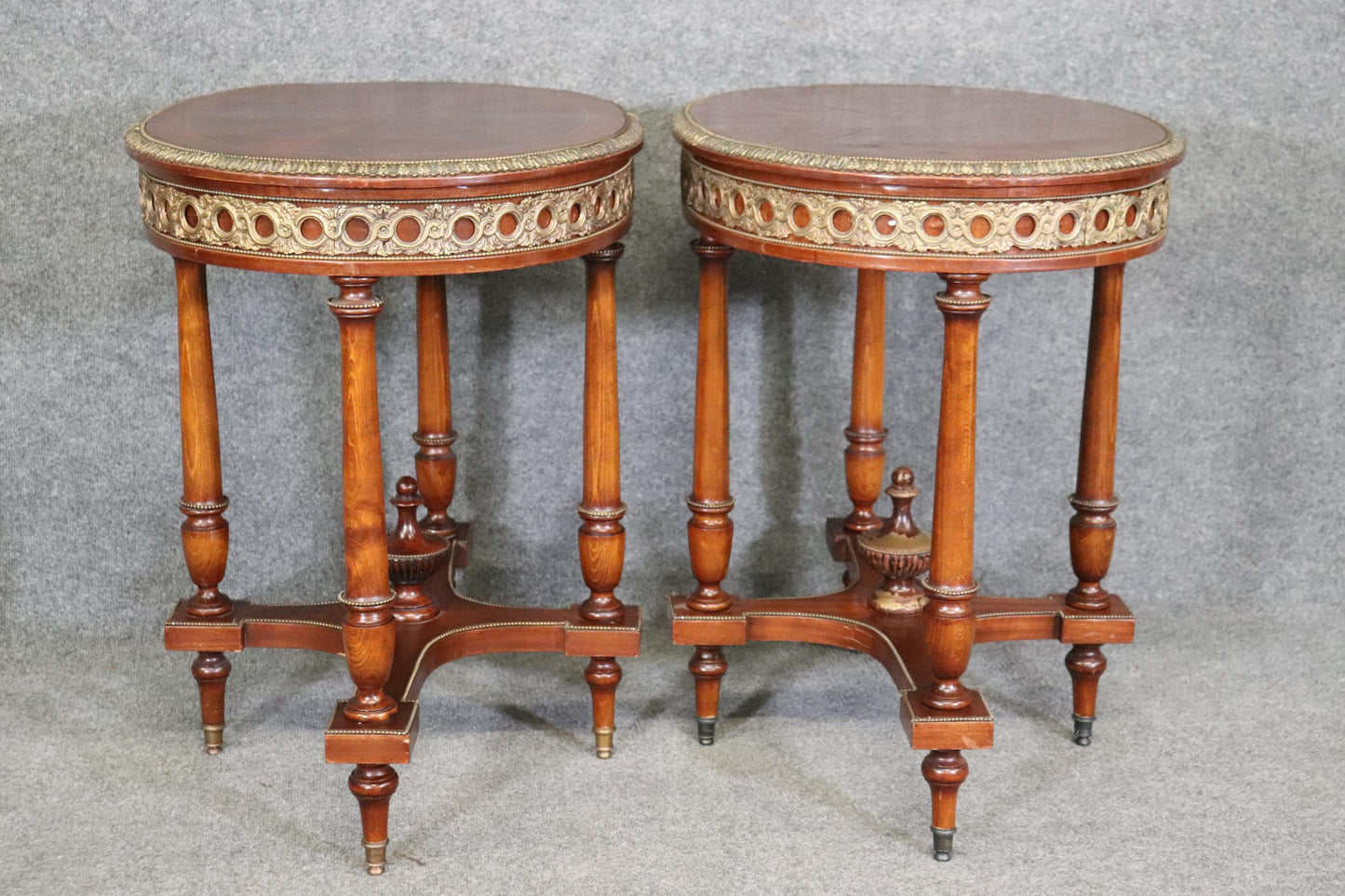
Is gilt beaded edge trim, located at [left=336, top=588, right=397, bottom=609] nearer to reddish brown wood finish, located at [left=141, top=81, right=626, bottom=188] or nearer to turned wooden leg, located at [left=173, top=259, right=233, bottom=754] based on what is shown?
turned wooden leg, located at [left=173, top=259, right=233, bottom=754]

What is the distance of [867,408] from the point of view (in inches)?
90.3

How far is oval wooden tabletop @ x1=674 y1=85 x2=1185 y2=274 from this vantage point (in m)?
1.64

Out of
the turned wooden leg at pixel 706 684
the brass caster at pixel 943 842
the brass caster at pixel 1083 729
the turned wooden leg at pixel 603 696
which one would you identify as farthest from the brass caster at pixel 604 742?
the brass caster at pixel 1083 729

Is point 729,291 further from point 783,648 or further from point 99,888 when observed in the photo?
point 99,888

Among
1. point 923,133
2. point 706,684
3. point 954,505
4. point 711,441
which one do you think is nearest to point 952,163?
point 923,133

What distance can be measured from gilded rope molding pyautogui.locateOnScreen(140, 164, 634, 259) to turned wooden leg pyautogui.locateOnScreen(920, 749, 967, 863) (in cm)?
67

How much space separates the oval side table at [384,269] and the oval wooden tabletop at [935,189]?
134 millimetres

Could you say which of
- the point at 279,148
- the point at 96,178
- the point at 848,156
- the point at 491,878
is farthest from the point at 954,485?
the point at 96,178

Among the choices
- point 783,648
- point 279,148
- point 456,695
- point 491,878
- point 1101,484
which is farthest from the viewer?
point 783,648

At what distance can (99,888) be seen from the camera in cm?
177

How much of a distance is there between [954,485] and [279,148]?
0.74 meters

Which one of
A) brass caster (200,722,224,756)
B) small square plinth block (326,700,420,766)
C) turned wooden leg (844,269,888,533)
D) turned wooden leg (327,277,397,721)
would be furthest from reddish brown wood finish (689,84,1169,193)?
brass caster (200,722,224,756)

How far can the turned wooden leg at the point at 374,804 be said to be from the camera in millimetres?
1806

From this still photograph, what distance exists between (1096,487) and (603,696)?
25.0 inches
